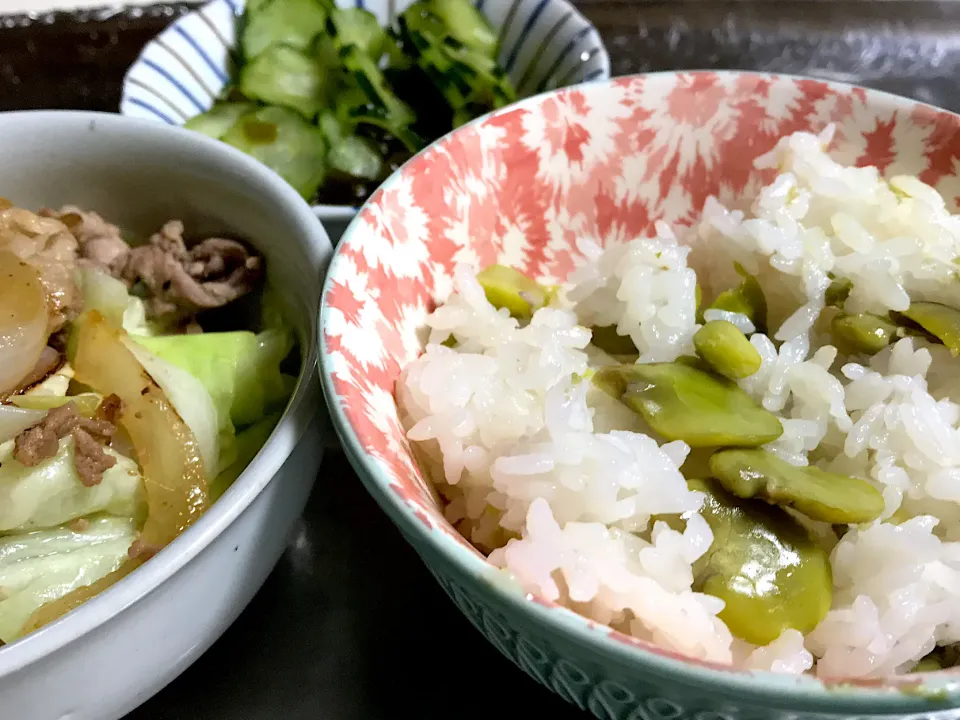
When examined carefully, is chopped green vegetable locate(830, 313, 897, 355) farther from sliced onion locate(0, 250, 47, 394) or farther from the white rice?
sliced onion locate(0, 250, 47, 394)

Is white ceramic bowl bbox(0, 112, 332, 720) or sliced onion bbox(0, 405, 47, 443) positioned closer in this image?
white ceramic bowl bbox(0, 112, 332, 720)

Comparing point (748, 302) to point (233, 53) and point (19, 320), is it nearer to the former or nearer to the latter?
point (19, 320)

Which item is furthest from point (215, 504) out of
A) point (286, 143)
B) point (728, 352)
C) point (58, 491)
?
point (286, 143)

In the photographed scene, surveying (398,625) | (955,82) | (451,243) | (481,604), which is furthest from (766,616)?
(955,82)

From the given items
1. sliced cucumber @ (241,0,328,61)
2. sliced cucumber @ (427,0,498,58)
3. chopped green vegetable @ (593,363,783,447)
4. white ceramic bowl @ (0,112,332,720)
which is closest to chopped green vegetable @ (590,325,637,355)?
chopped green vegetable @ (593,363,783,447)

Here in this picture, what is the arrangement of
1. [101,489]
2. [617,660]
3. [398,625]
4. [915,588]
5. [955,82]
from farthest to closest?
[955,82]
[398,625]
[101,489]
[915,588]
[617,660]

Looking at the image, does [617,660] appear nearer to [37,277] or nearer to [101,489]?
[101,489]
